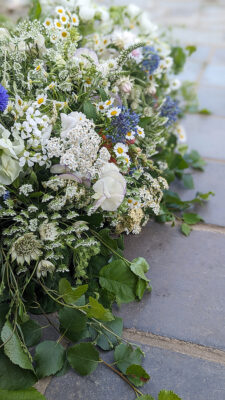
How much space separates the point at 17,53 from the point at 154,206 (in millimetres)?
534

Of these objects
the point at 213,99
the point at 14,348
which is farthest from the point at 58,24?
the point at 213,99

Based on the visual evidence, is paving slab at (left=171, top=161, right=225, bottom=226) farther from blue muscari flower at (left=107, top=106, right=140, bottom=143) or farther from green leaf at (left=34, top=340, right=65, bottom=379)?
green leaf at (left=34, top=340, right=65, bottom=379)

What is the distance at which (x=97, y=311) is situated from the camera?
3.10 feet

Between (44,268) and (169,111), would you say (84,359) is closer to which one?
(44,268)

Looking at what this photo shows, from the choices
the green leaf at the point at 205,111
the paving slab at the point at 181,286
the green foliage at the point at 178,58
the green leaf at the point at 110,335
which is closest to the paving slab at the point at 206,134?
the green leaf at the point at 205,111

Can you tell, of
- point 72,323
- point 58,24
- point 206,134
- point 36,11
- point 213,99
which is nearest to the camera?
point 72,323

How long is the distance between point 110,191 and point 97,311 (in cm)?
26

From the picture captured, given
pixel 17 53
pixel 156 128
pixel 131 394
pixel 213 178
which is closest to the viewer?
pixel 131 394

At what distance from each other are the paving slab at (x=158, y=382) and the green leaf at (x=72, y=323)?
2.9 inches

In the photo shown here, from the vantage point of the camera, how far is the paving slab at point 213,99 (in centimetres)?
221

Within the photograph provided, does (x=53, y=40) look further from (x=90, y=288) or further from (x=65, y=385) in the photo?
(x=65, y=385)

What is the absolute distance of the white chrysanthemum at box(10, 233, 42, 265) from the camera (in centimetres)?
100

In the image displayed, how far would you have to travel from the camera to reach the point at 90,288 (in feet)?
3.60

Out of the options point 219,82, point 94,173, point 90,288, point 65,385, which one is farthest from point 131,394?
point 219,82
